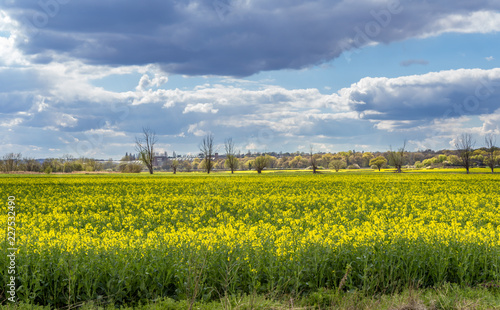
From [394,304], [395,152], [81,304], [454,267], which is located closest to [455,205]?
[454,267]

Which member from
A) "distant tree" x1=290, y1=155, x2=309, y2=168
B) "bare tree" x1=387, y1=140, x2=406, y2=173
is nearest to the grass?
"bare tree" x1=387, y1=140, x2=406, y2=173

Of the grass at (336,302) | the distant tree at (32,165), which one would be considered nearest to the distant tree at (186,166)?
the distant tree at (32,165)

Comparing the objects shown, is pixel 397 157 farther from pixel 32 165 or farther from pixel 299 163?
pixel 32 165

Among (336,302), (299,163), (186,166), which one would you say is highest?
(299,163)

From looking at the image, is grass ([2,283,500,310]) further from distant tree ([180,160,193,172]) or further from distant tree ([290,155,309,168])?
distant tree ([290,155,309,168])

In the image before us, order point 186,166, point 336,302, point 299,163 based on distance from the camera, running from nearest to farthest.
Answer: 1. point 336,302
2. point 186,166
3. point 299,163

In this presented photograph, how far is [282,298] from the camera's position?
26.8ft

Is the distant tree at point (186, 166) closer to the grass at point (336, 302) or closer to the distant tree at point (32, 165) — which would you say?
the distant tree at point (32, 165)

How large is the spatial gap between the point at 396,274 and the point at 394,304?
1628mm

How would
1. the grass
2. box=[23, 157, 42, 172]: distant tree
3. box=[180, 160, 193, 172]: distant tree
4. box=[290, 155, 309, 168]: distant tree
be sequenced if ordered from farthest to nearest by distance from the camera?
box=[290, 155, 309, 168]: distant tree → box=[180, 160, 193, 172]: distant tree → box=[23, 157, 42, 172]: distant tree → the grass

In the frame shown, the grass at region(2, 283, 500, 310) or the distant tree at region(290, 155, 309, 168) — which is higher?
the distant tree at region(290, 155, 309, 168)

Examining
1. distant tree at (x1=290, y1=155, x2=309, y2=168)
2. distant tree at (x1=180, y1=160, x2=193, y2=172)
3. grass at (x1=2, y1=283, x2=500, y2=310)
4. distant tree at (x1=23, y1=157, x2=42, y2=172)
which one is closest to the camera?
grass at (x1=2, y1=283, x2=500, y2=310)

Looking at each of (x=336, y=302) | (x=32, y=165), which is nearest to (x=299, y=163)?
(x=32, y=165)

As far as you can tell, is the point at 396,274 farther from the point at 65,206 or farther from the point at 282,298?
the point at 65,206
